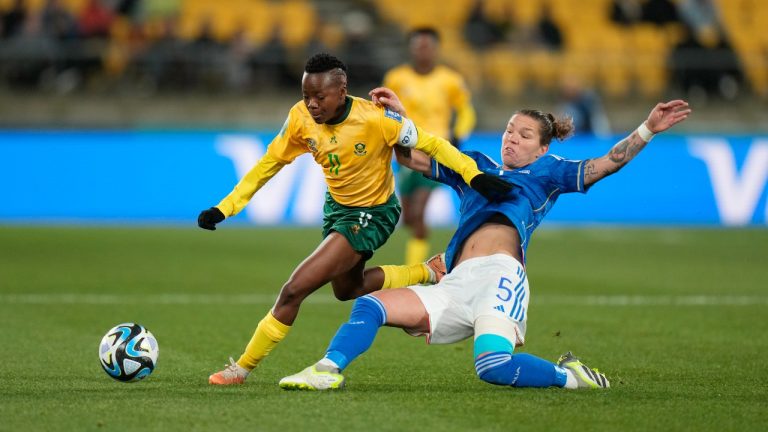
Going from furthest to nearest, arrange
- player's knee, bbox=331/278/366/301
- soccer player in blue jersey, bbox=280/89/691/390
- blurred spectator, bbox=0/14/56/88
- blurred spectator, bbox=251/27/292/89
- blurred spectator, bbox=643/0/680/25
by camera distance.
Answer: blurred spectator, bbox=643/0/680/25 < blurred spectator, bbox=251/27/292/89 < blurred spectator, bbox=0/14/56/88 < player's knee, bbox=331/278/366/301 < soccer player in blue jersey, bbox=280/89/691/390

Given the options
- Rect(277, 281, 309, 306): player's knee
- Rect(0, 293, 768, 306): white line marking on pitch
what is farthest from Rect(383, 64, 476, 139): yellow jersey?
Rect(277, 281, 309, 306): player's knee

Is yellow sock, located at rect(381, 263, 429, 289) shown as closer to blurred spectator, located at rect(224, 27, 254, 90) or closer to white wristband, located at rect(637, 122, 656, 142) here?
white wristband, located at rect(637, 122, 656, 142)

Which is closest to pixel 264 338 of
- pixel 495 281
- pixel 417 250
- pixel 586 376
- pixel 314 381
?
pixel 314 381

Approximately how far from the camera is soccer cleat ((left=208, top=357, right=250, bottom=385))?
651 centimetres

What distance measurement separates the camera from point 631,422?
549cm

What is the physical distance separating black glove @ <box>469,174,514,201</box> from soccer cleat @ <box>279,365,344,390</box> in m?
1.26

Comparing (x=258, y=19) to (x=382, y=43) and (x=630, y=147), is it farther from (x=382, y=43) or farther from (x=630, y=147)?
(x=630, y=147)

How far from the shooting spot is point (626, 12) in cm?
2431

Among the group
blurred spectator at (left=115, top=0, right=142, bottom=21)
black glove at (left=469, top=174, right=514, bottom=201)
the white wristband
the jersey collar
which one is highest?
blurred spectator at (left=115, top=0, right=142, bottom=21)

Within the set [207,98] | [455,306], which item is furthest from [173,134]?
[455,306]

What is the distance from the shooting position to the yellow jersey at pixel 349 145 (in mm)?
6812

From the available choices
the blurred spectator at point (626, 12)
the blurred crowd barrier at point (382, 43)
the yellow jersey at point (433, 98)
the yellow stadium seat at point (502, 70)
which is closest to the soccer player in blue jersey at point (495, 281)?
the yellow jersey at point (433, 98)

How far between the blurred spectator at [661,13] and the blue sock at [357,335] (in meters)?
18.8

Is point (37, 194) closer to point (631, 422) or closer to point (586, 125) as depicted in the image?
point (586, 125)
